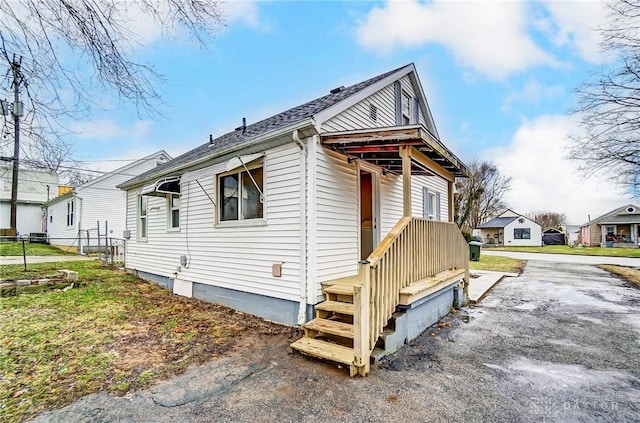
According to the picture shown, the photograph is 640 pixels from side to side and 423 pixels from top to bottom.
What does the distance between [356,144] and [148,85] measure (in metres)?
3.03

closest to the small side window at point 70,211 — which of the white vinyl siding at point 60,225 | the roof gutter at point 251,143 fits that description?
the white vinyl siding at point 60,225

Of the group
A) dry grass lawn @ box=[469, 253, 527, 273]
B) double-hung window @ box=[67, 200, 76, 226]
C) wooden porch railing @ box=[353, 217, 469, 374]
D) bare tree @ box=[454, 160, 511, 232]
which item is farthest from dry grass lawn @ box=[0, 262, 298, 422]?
bare tree @ box=[454, 160, 511, 232]

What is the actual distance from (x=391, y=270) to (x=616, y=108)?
12097mm

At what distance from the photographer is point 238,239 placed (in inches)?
239

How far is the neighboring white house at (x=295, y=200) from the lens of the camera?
495cm

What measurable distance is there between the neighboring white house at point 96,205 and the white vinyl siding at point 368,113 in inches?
576

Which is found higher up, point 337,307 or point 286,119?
point 286,119

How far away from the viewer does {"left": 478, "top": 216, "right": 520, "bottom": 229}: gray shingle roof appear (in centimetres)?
4141

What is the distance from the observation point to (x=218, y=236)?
21.5ft

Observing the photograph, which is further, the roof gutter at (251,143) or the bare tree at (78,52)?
the roof gutter at (251,143)

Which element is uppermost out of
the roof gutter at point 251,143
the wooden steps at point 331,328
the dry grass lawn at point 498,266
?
the roof gutter at point 251,143

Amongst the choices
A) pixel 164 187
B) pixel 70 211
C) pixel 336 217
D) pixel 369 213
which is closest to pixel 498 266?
pixel 369 213

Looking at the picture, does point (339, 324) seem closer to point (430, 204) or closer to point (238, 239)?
point (238, 239)

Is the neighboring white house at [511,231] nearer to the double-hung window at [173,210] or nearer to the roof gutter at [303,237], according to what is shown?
the double-hung window at [173,210]
